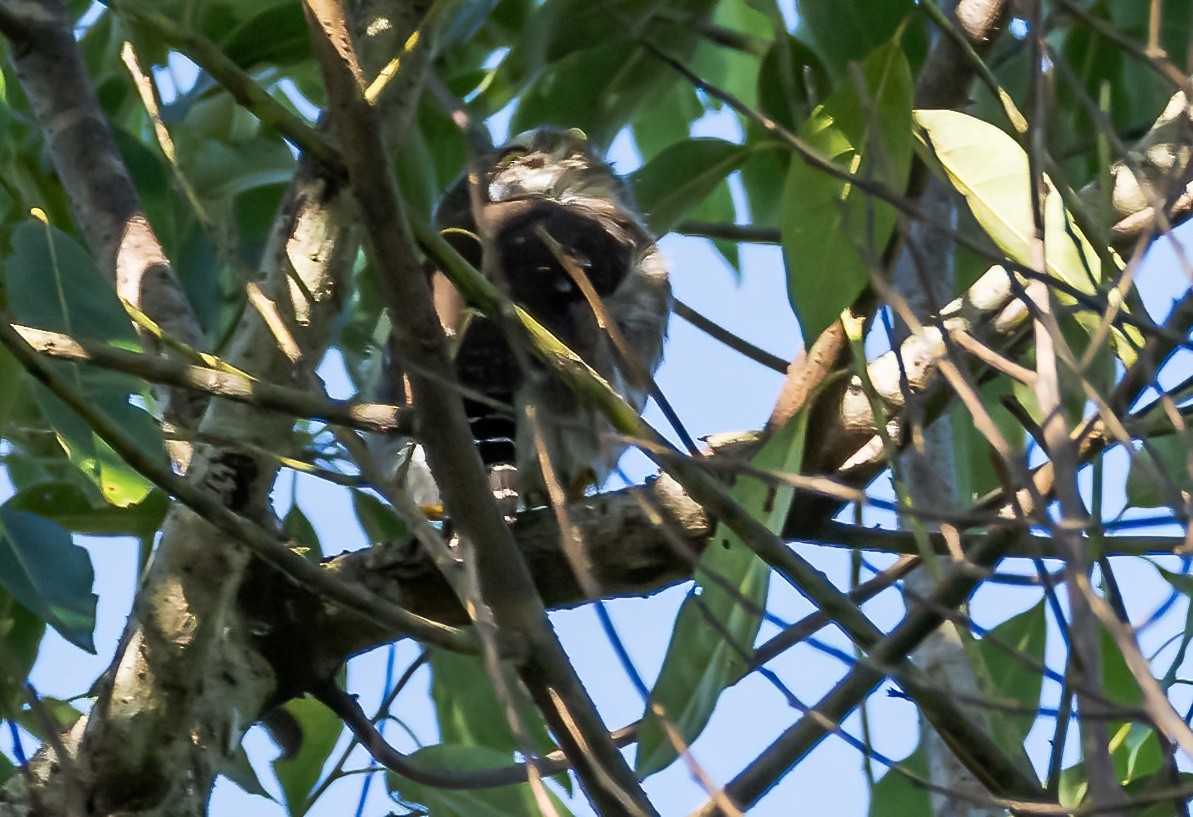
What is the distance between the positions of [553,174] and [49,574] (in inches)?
73.9

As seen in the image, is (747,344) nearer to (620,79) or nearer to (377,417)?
(620,79)

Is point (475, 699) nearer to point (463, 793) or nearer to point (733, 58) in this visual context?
point (463, 793)

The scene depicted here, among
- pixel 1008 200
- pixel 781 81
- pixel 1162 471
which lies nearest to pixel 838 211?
pixel 1008 200

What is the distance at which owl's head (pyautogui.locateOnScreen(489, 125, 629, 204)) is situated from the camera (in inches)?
120

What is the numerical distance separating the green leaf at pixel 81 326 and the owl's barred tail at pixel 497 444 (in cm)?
56

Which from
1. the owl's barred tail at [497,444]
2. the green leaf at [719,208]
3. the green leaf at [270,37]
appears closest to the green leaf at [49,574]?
the owl's barred tail at [497,444]

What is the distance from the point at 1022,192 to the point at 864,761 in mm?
650

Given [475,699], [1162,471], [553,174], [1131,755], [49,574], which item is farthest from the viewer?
[553,174]

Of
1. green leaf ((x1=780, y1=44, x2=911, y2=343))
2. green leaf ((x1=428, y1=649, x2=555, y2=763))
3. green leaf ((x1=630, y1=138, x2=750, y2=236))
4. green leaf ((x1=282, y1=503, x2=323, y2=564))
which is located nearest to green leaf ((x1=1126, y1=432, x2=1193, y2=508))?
green leaf ((x1=780, y1=44, x2=911, y2=343))

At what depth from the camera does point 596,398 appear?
1.05m

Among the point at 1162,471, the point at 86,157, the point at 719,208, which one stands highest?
the point at 719,208

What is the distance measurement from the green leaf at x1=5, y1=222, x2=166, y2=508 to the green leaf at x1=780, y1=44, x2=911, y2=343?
55cm

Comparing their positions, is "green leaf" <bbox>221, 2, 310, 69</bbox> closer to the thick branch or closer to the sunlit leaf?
the thick branch

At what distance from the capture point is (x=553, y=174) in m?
3.15
